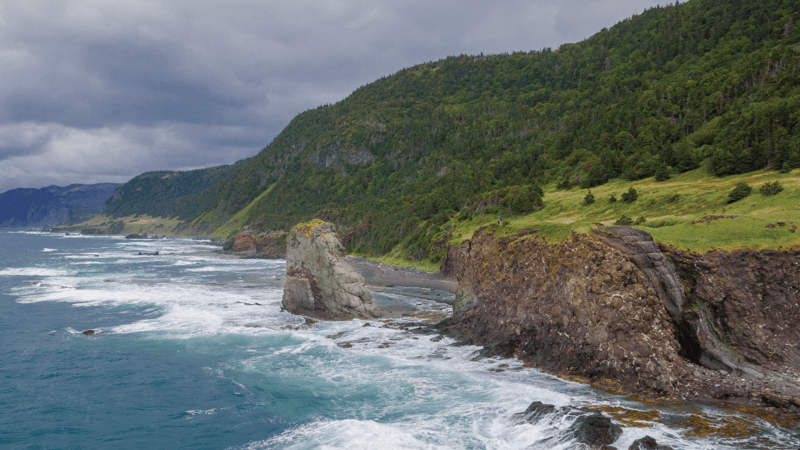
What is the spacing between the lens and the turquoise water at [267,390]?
53.0 ft

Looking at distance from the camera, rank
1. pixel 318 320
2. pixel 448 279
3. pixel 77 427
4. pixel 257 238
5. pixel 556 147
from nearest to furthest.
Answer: pixel 77 427
pixel 318 320
pixel 448 279
pixel 556 147
pixel 257 238

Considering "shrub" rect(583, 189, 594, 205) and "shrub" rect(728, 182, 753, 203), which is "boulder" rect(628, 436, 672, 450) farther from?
"shrub" rect(583, 189, 594, 205)

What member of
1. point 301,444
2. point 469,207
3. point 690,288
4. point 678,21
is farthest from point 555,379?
point 678,21

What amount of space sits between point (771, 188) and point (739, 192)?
2.93 metres

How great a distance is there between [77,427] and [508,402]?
20096 mm

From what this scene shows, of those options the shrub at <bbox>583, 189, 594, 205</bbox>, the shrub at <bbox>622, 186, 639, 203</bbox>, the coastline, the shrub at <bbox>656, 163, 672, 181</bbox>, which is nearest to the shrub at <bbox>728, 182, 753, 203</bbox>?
the shrub at <bbox>622, 186, 639, 203</bbox>

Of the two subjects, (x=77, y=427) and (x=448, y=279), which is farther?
(x=448, y=279)

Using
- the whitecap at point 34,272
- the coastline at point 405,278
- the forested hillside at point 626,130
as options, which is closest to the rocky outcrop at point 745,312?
the coastline at point 405,278

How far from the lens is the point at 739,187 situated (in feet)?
127

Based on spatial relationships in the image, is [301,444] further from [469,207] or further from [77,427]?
[469,207]

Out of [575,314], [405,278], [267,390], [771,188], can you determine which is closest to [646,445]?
[575,314]

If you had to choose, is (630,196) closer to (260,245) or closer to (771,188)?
(771,188)

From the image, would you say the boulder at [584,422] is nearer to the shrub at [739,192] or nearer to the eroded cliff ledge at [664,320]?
the eroded cliff ledge at [664,320]

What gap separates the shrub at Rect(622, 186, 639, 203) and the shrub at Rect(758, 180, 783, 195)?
62.3 feet
